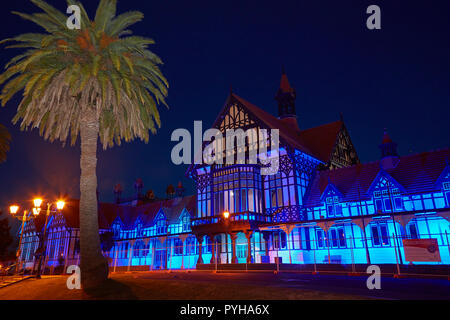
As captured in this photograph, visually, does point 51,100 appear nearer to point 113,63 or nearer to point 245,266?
point 113,63

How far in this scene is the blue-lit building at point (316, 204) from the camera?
29.8 m

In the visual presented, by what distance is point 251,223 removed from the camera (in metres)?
34.5

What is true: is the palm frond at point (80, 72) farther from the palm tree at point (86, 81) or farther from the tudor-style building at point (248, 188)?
the tudor-style building at point (248, 188)

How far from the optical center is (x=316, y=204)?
3581 centimetres

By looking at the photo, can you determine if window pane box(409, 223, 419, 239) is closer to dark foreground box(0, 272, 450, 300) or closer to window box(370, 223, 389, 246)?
window box(370, 223, 389, 246)

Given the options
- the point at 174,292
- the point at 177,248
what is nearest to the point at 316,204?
the point at 177,248

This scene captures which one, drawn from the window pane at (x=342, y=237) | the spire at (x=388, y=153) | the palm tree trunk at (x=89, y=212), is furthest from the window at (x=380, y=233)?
the palm tree trunk at (x=89, y=212)

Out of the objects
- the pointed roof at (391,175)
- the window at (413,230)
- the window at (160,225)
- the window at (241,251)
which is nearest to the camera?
the window at (413,230)

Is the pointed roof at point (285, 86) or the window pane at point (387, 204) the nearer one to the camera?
the window pane at point (387, 204)

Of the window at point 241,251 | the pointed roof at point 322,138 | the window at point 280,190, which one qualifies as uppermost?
the pointed roof at point 322,138

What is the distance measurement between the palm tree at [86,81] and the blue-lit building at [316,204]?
12663 millimetres

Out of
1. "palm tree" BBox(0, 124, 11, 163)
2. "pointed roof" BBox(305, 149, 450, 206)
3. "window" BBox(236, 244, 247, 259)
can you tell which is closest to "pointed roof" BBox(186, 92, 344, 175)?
"pointed roof" BBox(305, 149, 450, 206)
